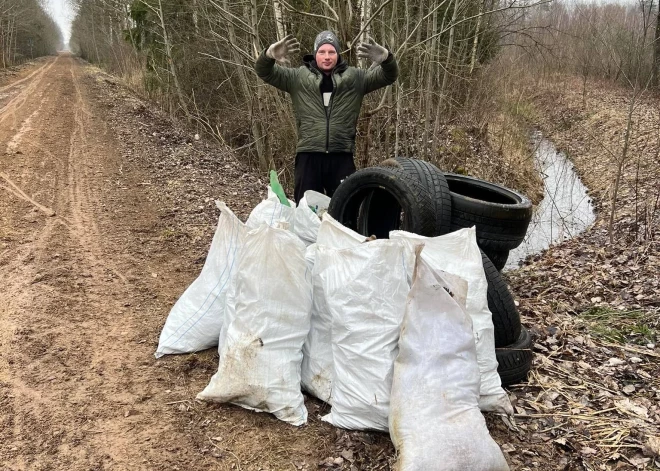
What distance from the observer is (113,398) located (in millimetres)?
2762

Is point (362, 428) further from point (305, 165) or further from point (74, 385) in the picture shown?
point (305, 165)

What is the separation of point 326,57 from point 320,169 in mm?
936

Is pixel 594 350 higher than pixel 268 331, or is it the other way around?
pixel 268 331

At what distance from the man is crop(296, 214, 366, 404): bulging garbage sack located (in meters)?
1.66

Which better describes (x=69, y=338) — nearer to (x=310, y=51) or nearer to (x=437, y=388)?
(x=437, y=388)

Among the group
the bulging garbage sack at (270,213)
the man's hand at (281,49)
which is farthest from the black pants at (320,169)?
the bulging garbage sack at (270,213)

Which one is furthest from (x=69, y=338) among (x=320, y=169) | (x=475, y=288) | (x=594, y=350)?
(x=594, y=350)

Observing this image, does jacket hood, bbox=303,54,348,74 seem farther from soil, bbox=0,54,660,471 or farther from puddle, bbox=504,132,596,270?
puddle, bbox=504,132,596,270

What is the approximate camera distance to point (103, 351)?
3211mm

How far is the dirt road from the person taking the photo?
2.42 meters

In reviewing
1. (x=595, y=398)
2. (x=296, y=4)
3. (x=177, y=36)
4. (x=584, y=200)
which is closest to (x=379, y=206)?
(x=595, y=398)

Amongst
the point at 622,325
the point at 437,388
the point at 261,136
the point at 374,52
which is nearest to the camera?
the point at 437,388

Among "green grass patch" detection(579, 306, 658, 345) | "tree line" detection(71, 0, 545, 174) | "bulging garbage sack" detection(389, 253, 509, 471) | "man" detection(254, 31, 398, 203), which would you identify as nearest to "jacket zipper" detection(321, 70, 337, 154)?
"man" detection(254, 31, 398, 203)

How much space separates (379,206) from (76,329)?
8.01 feet
